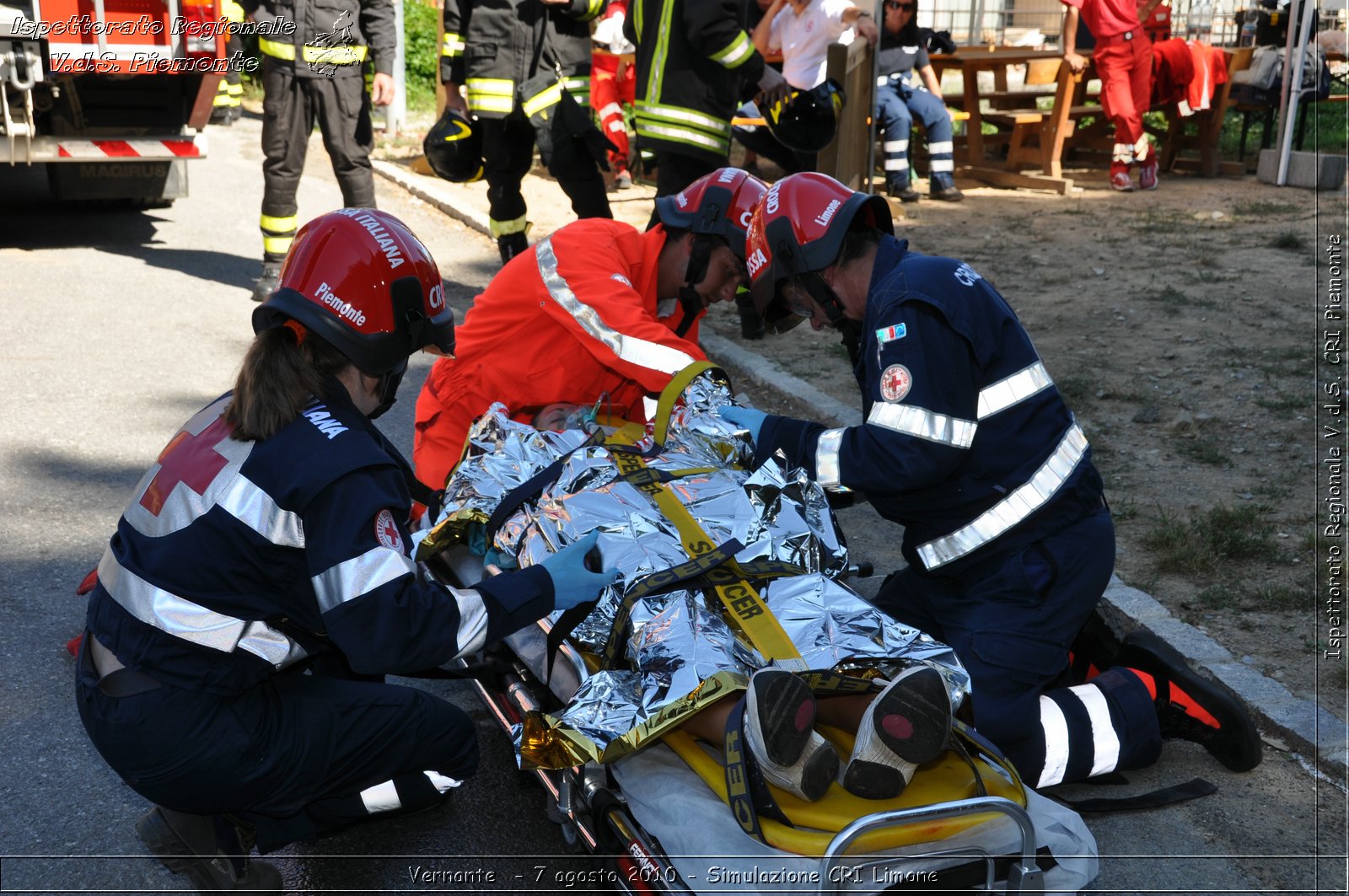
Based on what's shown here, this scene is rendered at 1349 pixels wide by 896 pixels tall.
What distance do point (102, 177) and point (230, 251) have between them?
1222mm

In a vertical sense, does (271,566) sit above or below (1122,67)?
below

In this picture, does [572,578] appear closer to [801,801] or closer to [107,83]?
[801,801]

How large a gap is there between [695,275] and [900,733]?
2.01m

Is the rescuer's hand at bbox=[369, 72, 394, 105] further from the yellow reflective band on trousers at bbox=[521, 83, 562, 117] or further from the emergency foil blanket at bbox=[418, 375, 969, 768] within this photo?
the emergency foil blanket at bbox=[418, 375, 969, 768]

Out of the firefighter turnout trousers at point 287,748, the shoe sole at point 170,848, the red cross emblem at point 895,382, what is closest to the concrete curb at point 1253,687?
the red cross emblem at point 895,382

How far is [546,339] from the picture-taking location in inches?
155

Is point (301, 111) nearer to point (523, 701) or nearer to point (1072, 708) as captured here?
point (523, 701)

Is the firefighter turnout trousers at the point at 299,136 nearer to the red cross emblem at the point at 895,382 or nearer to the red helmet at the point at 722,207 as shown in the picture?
the red helmet at the point at 722,207

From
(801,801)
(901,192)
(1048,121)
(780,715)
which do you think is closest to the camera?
(780,715)

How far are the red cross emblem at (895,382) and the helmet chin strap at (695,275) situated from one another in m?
1.07

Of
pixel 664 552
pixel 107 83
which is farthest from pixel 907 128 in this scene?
pixel 664 552

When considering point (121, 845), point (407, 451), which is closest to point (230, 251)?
point (407, 451)

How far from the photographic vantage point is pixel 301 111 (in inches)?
272

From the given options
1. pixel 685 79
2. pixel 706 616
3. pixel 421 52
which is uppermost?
pixel 421 52
